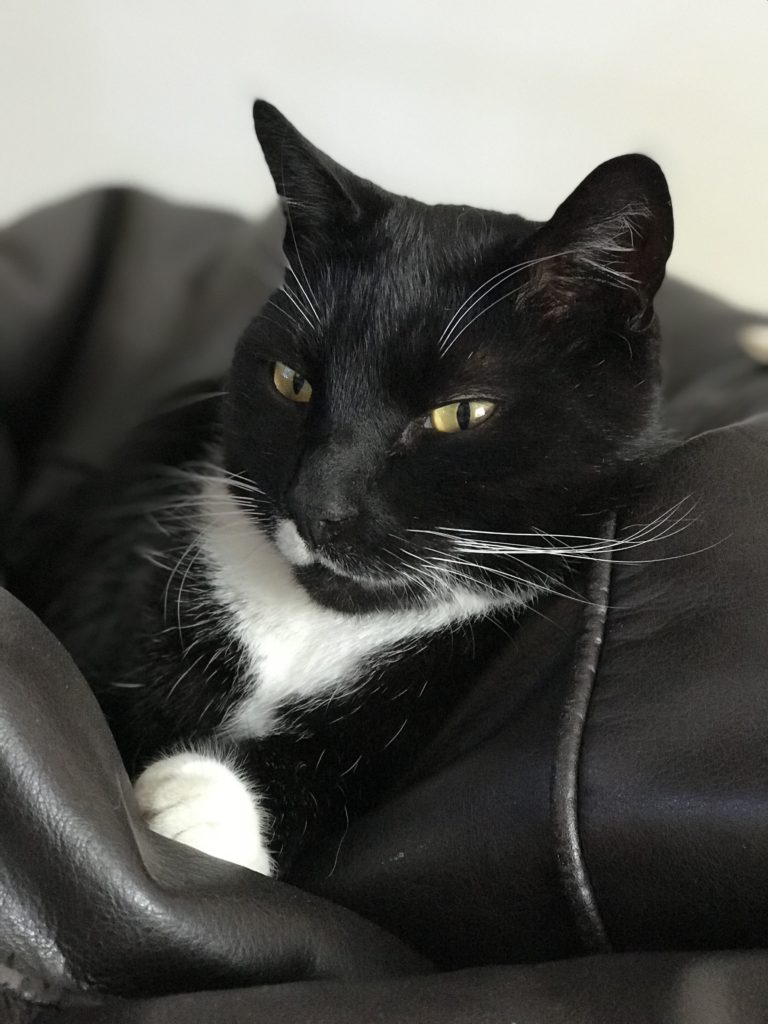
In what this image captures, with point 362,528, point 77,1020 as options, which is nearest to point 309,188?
point 362,528

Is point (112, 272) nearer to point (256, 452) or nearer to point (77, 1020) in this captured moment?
point (256, 452)

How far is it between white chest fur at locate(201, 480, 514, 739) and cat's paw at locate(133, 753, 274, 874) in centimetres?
11

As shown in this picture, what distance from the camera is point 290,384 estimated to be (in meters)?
0.94

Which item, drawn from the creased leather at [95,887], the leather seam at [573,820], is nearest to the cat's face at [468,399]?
the leather seam at [573,820]

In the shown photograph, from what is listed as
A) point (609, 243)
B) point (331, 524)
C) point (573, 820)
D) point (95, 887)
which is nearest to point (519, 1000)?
point (573, 820)

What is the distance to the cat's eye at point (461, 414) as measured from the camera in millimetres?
841

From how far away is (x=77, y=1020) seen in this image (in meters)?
0.55

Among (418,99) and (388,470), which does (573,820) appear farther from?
(418,99)

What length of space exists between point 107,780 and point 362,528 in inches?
11.5

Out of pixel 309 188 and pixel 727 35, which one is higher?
pixel 727 35

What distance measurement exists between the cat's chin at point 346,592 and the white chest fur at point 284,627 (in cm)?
2

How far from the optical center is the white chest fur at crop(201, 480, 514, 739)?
914mm

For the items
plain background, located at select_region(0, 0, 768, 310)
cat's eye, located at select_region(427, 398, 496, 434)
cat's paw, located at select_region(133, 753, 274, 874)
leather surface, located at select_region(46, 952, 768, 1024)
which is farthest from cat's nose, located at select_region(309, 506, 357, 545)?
plain background, located at select_region(0, 0, 768, 310)

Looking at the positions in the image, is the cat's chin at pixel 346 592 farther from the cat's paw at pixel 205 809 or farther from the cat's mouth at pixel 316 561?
the cat's paw at pixel 205 809
